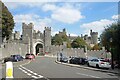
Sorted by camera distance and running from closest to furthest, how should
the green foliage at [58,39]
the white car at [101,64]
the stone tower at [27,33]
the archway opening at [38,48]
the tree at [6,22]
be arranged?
1. the white car at [101,64]
2. the tree at [6,22]
3. the stone tower at [27,33]
4. the archway opening at [38,48]
5. the green foliage at [58,39]

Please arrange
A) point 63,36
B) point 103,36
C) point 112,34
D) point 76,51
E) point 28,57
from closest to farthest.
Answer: point 112,34 → point 103,36 → point 28,57 → point 76,51 → point 63,36

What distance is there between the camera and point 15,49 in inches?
3310

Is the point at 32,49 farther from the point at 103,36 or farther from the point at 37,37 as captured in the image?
the point at 103,36

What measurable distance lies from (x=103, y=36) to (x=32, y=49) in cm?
8486

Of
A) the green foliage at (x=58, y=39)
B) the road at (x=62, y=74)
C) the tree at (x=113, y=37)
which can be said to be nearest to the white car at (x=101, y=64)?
the tree at (x=113, y=37)

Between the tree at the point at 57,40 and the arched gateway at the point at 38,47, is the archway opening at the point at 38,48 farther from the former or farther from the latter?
the tree at the point at 57,40

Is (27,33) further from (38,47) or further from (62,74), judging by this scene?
(62,74)

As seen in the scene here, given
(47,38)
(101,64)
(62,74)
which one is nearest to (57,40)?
(47,38)

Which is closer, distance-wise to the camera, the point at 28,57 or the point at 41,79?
the point at 41,79

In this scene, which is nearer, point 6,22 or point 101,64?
point 101,64

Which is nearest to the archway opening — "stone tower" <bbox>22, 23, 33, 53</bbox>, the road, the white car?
"stone tower" <bbox>22, 23, 33, 53</bbox>

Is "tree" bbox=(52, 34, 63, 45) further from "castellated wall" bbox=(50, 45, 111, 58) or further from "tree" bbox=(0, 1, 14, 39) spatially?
"tree" bbox=(0, 1, 14, 39)

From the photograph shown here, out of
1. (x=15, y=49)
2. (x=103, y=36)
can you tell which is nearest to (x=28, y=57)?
(x=15, y=49)

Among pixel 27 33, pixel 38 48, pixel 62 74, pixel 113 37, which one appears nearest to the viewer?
pixel 62 74
